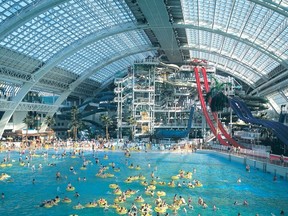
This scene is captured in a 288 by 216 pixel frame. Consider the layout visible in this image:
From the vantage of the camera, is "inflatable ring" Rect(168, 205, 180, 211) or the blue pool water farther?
the blue pool water

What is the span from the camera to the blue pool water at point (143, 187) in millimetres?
27422

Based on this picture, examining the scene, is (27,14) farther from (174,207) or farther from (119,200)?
(174,207)

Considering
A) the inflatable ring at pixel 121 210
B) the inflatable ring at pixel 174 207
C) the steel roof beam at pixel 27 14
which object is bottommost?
the inflatable ring at pixel 121 210

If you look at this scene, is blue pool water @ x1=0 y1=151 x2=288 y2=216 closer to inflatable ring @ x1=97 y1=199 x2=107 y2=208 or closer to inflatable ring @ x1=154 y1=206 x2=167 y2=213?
inflatable ring @ x1=97 y1=199 x2=107 y2=208

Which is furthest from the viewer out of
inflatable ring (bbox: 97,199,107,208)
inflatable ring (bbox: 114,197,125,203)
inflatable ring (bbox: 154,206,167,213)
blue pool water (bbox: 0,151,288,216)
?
inflatable ring (bbox: 114,197,125,203)

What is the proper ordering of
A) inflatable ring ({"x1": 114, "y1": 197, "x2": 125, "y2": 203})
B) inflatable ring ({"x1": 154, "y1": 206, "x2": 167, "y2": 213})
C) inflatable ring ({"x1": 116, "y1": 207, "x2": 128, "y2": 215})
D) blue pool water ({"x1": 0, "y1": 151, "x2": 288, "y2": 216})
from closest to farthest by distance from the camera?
1. inflatable ring ({"x1": 116, "y1": 207, "x2": 128, "y2": 215})
2. inflatable ring ({"x1": 154, "y1": 206, "x2": 167, "y2": 213})
3. blue pool water ({"x1": 0, "y1": 151, "x2": 288, "y2": 216})
4. inflatable ring ({"x1": 114, "y1": 197, "x2": 125, "y2": 203})

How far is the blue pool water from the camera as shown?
27.4 m

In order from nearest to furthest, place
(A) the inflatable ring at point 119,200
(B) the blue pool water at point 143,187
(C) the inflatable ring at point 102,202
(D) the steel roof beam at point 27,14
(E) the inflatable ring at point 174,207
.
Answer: (E) the inflatable ring at point 174,207
(B) the blue pool water at point 143,187
(C) the inflatable ring at point 102,202
(A) the inflatable ring at point 119,200
(D) the steel roof beam at point 27,14

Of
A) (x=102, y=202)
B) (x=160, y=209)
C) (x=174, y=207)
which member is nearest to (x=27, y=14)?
(x=102, y=202)

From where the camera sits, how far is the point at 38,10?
4656 cm

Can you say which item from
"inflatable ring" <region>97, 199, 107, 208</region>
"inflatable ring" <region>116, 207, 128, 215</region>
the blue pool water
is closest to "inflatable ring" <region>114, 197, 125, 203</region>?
the blue pool water

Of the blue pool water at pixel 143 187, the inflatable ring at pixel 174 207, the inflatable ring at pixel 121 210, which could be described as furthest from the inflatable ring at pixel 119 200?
the inflatable ring at pixel 174 207

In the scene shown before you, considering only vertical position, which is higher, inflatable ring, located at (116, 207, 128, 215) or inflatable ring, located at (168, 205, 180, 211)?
inflatable ring, located at (168, 205, 180, 211)

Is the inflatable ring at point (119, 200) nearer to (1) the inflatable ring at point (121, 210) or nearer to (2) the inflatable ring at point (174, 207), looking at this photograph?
(1) the inflatable ring at point (121, 210)
